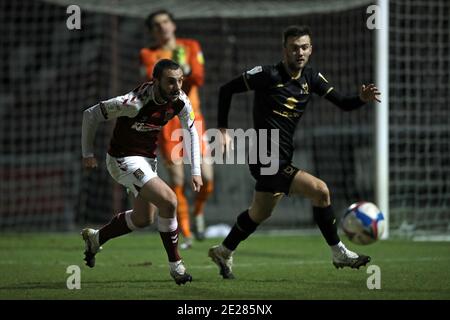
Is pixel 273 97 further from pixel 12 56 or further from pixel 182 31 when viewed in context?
pixel 12 56

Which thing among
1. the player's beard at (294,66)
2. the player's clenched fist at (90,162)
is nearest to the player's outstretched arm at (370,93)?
the player's beard at (294,66)

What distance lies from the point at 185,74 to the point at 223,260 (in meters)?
3.02

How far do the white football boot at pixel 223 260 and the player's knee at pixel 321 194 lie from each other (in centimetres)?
76

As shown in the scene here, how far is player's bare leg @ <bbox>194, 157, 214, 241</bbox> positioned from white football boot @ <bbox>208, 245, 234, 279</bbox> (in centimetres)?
284

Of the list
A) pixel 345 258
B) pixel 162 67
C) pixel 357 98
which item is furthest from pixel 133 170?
pixel 357 98

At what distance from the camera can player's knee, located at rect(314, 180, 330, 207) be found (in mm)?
6594

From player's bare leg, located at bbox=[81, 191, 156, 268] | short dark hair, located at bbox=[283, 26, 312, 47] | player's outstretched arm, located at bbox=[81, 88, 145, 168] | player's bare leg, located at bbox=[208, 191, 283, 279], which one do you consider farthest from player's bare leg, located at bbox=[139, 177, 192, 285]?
short dark hair, located at bbox=[283, 26, 312, 47]

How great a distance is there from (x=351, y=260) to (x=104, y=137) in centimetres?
889

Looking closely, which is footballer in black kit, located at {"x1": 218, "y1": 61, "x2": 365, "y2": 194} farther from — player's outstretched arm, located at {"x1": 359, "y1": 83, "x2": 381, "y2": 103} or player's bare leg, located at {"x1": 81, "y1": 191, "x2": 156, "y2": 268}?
player's bare leg, located at {"x1": 81, "y1": 191, "x2": 156, "y2": 268}

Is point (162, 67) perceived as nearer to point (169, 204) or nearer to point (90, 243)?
point (169, 204)

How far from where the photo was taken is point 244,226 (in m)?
6.88

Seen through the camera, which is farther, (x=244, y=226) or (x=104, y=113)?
(x=244, y=226)

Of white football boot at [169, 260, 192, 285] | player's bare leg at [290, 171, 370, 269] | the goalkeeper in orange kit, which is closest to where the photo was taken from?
white football boot at [169, 260, 192, 285]

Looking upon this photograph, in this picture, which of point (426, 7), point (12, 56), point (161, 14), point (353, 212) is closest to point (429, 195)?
point (426, 7)
